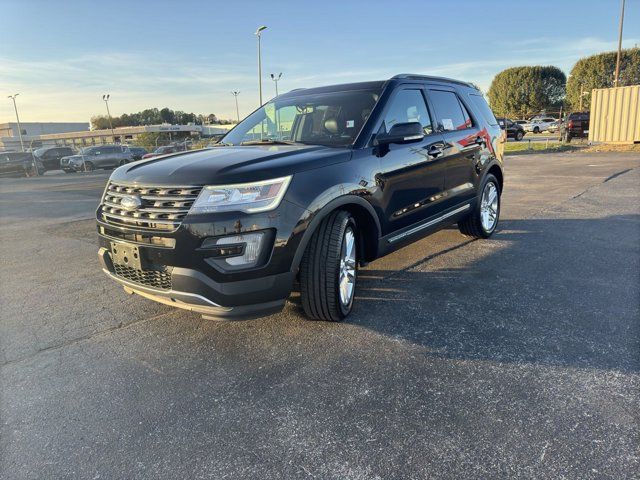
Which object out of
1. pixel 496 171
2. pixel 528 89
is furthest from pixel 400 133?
pixel 528 89

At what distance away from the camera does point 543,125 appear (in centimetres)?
4453

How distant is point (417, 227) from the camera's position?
439 centimetres

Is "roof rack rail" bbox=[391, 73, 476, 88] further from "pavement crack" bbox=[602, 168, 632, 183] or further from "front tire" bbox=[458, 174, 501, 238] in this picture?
"pavement crack" bbox=[602, 168, 632, 183]

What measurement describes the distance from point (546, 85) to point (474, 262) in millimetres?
61413

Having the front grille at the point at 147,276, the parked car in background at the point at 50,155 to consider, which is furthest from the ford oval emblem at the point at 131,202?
the parked car in background at the point at 50,155

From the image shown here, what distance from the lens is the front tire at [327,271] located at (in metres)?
3.25

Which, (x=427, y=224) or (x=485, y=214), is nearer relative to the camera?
(x=427, y=224)

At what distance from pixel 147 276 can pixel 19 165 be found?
26.3m

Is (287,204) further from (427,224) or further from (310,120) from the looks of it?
(427,224)

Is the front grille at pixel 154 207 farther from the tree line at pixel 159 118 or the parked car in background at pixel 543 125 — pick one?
the tree line at pixel 159 118

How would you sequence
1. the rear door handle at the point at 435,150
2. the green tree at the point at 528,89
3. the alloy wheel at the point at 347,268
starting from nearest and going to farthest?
the alloy wheel at the point at 347,268 < the rear door handle at the point at 435,150 < the green tree at the point at 528,89

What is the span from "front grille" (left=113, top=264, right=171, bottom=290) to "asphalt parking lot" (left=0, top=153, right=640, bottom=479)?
0.49 meters

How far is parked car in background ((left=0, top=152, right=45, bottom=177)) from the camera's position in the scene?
23922 millimetres

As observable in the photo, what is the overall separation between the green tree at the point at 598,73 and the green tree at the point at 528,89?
3843mm
